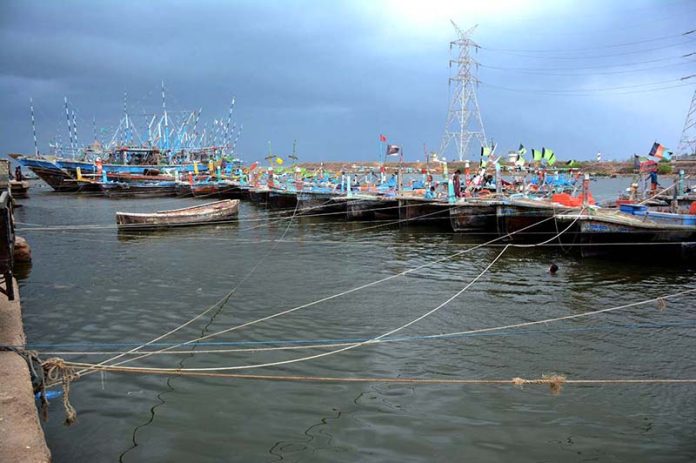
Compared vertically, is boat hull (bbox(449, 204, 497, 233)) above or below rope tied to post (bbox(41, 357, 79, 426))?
above

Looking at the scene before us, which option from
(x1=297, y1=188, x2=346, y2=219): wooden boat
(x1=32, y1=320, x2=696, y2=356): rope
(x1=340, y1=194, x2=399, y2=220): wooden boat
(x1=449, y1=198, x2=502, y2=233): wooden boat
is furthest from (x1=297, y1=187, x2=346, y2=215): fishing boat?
(x1=32, y1=320, x2=696, y2=356): rope

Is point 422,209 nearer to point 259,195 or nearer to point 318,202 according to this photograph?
point 318,202

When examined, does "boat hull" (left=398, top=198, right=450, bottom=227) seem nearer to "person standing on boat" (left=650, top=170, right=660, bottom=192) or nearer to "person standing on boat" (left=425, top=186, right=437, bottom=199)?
"person standing on boat" (left=425, top=186, right=437, bottom=199)

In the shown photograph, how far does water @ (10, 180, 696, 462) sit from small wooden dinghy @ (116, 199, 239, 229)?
7164mm

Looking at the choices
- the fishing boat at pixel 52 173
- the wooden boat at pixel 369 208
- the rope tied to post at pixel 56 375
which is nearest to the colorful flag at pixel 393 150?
the wooden boat at pixel 369 208

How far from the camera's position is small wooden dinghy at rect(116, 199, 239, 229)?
25.7 m

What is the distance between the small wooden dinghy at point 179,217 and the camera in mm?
25734

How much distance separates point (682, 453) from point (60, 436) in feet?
24.5

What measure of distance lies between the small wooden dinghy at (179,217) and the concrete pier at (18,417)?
18999 millimetres

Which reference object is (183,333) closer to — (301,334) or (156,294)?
(301,334)

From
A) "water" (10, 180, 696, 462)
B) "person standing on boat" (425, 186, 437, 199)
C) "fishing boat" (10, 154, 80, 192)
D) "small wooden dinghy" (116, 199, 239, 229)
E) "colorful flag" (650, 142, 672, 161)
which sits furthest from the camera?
"fishing boat" (10, 154, 80, 192)

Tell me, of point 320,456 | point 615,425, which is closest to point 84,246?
point 320,456

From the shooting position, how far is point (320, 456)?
5.88m

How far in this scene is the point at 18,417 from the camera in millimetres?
4906
